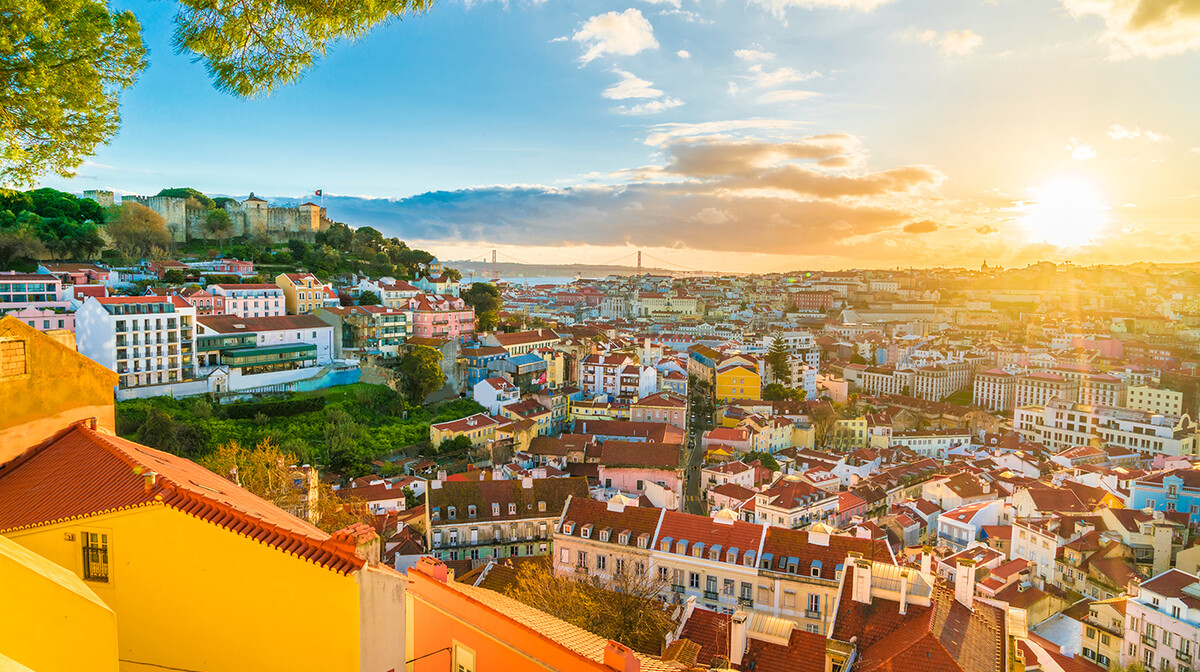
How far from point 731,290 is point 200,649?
417 feet

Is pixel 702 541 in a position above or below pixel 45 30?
below

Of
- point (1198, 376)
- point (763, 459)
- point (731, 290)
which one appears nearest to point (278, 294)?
point (763, 459)

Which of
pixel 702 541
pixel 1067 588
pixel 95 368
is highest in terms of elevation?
pixel 95 368

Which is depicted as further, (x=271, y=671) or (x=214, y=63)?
(x=214, y=63)

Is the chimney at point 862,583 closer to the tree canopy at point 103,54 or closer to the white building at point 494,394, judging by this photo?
the tree canopy at point 103,54

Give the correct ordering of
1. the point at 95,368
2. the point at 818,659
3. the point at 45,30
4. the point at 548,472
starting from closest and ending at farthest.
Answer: the point at 45,30, the point at 95,368, the point at 818,659, the point at 548,472

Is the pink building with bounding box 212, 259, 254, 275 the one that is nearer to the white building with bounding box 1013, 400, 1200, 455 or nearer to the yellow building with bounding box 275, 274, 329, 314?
the yellow building with bounding box 275, 274, 329, 314

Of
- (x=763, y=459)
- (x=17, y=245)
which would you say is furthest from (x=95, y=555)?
(x=17, y=245)

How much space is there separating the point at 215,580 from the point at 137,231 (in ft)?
146

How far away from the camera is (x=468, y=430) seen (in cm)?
2756

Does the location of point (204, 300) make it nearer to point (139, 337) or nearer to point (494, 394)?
point (139, 337)

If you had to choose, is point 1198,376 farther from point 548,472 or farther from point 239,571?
point 239,571

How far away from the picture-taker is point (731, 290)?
127375 mm

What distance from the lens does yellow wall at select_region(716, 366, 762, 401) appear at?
42.6 m
